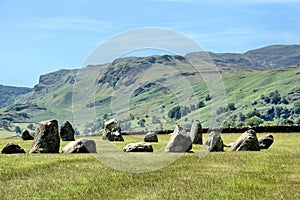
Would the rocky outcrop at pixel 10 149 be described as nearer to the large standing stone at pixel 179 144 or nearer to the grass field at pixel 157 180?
the grass field at pixel 157 180

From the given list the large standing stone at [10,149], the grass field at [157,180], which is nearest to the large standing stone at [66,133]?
the large standing stone at [10,149]

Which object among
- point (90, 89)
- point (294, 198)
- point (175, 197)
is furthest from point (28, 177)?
point (90, 89)

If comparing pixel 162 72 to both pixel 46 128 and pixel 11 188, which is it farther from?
pixel 11 188

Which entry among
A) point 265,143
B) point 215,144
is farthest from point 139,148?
point 265,143

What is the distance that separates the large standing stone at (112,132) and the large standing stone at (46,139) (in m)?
16.4

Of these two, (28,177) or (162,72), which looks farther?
(162,72)

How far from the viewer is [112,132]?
51812mm

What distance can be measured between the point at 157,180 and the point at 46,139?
15434 mm

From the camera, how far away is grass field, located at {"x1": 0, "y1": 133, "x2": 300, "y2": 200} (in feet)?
57.2

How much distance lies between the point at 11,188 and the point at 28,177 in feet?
9.02

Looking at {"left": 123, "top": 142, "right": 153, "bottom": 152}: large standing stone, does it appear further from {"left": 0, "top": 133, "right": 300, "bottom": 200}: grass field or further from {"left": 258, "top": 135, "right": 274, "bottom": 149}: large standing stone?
{"left": 258, "top": 135, "right": 274, "bottom": 149}: large standing stone

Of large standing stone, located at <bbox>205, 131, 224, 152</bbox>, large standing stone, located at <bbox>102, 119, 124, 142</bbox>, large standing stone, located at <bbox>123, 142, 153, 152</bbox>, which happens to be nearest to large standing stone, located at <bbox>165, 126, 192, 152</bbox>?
large standing stone, located at <bbox>123, 142, 153, 152</bbox>

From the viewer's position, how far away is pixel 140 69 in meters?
60.4

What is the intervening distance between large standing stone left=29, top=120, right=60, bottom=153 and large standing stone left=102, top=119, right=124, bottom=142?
16.4 metres
